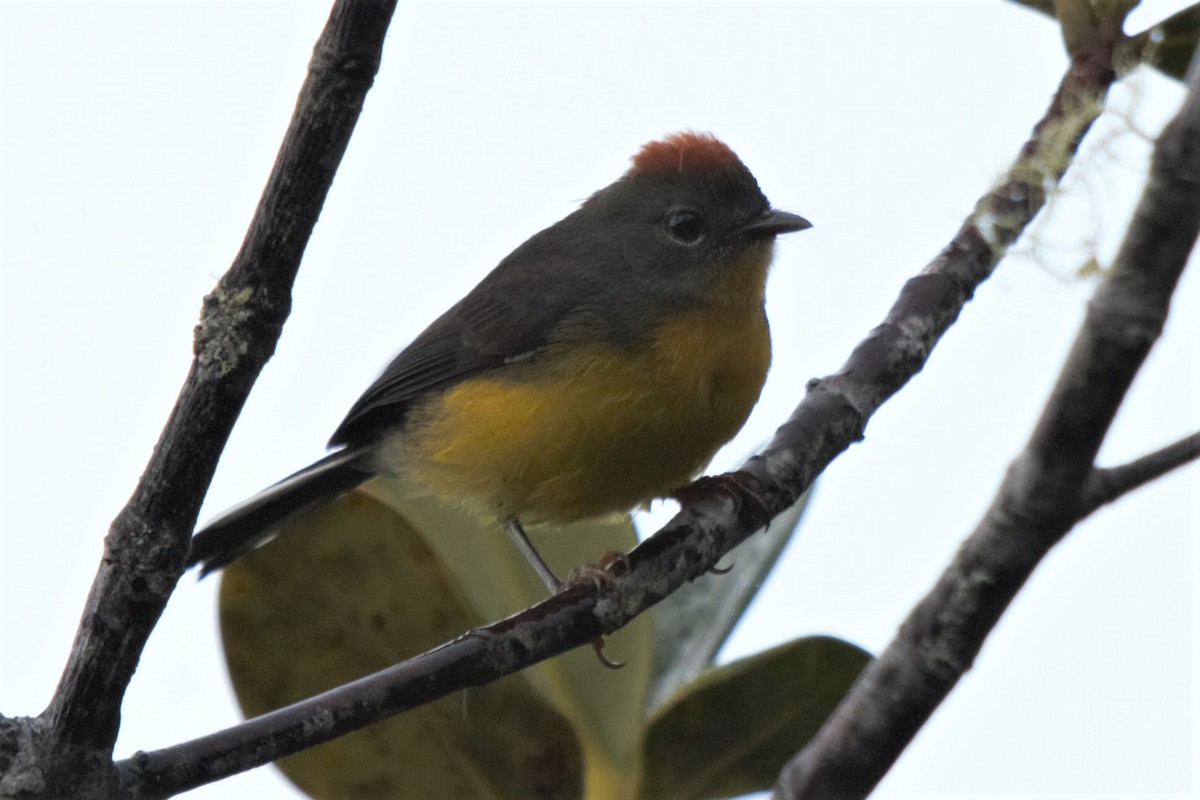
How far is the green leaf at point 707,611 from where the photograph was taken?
2.91 m

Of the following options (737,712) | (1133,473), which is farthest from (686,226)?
(1133,473)

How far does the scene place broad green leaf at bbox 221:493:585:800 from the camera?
105 inches

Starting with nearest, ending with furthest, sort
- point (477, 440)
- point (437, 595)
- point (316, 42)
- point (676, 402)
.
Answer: point (316, 42), point (437, 595), point (676, 402), point (477, 440)

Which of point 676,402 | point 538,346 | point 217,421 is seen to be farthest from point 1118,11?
point 217,421

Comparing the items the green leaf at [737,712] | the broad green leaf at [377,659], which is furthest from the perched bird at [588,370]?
the green leaf at [737,712]

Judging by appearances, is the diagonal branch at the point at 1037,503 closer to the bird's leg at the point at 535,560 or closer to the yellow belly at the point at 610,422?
the bird's leg at the point at 535,560

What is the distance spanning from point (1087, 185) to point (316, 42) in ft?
3.54

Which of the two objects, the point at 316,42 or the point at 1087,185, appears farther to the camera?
the point at 316,42

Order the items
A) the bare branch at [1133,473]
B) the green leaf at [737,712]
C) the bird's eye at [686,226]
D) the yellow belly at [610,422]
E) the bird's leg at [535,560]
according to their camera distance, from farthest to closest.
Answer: the bird's eye at [686,226]
the yellow belly at [610,422]
the bird's leg at [535,560]
the green leaf at [737,712]
the bare branch at [1133,473]

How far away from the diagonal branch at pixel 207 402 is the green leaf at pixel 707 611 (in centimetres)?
111

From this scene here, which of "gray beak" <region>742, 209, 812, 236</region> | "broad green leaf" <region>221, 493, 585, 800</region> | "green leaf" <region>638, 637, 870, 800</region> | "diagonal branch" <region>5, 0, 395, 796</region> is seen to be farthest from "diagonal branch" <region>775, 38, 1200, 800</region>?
"gray beak" <region>742, 209, 812, 236</region>

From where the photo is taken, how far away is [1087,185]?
170 cm

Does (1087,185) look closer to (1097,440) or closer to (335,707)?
(1097,440)

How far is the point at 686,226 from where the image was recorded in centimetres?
466
